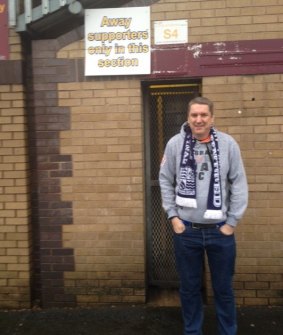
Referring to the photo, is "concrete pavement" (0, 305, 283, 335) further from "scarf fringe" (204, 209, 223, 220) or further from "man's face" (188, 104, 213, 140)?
"man's face" (188, 104, 213, 140)

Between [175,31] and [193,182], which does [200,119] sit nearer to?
[193,182]

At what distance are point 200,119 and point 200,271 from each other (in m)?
1.15

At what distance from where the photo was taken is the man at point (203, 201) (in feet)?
9.80

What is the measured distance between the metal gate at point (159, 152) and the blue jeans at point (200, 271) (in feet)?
3.93

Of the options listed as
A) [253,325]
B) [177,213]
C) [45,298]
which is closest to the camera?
[177,213]

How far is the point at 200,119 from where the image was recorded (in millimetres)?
2965

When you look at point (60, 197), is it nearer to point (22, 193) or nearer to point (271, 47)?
point (22, 193)

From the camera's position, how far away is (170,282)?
4453 mm

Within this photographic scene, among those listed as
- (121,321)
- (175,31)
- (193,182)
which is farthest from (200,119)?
(121,321)

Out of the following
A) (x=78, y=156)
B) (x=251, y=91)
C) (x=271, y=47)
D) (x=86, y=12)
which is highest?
(x=86, y=12)

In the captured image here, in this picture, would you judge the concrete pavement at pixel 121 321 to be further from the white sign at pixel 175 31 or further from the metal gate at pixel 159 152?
the white sign at pixel 175 31

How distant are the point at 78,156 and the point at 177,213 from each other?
1.35 m

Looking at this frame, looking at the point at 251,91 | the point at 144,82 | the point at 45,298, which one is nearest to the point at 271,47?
the point at 251,91

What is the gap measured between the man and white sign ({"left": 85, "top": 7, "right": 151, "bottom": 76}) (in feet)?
3.70
